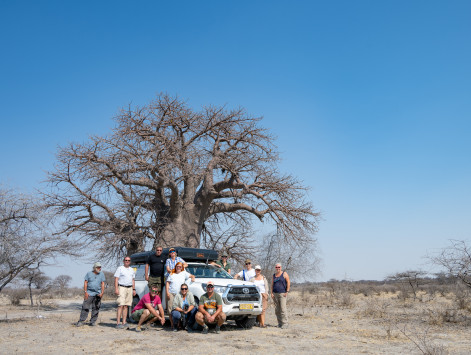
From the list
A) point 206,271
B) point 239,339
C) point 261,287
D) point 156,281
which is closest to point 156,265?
point 156,281

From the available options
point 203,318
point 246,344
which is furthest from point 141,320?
point 246,344

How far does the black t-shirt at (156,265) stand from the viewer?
12.0 meters

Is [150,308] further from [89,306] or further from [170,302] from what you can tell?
[89,306]

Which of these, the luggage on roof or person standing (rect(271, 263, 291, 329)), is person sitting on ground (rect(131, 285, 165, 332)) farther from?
person standing (rect(271, 263, 291, 329))

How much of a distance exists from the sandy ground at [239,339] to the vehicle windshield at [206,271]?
133 centimetres

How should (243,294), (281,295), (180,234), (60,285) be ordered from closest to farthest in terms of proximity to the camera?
(243,294), (281,295), (180,234), (60,285)

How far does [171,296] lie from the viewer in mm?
11164

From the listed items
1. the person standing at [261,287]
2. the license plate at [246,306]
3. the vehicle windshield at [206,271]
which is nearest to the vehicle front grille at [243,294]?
the license plate at [246,306]

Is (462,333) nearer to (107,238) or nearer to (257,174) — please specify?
(257,174)

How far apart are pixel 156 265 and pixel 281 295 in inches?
137

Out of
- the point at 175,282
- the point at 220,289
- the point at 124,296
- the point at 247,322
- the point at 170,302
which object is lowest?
the point at 247,322

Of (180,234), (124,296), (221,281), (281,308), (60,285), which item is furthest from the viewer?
(60,285)

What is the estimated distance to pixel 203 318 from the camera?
10.4m

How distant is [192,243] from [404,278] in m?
21.9
